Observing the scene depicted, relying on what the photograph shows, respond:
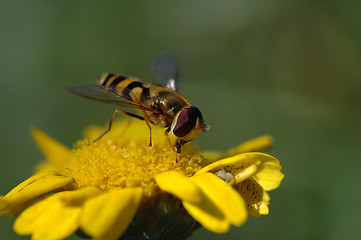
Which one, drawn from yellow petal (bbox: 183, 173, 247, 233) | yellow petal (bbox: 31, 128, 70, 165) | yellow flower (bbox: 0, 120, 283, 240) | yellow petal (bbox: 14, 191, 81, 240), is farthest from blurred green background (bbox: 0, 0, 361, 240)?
yellow petal (bbox: 14, 191, 81, 240)

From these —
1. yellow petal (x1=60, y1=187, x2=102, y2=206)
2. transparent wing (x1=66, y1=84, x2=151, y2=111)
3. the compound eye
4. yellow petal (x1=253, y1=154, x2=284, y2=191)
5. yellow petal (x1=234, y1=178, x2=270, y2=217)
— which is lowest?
yellow petal (x1=234, y1=178, x2=270, y2=217)

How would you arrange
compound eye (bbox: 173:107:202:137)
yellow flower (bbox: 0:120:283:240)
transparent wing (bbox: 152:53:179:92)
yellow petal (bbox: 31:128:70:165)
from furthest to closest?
transparent wing (bbox: 152:53:179:92)
yellow petal (bbox: 31:128:70:165)
compound eye (bbox: 173:107:202:137)
yellow flower (bbox: 0:120:283:240)

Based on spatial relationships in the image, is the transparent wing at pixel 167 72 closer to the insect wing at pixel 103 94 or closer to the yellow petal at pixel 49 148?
the insect wing at pixel 103 94

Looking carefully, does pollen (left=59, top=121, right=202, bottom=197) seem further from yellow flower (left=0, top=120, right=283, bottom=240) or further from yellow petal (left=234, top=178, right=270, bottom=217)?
yellow petal (left=234, top=178, right=270, bottom=217)

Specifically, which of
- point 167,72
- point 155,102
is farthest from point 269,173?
point 167,72

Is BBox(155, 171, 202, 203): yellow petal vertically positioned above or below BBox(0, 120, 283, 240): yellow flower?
above

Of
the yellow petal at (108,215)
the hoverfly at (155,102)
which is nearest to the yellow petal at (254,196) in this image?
the hoverfly at (155,102)

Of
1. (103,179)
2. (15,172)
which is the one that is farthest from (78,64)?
(103,179)
